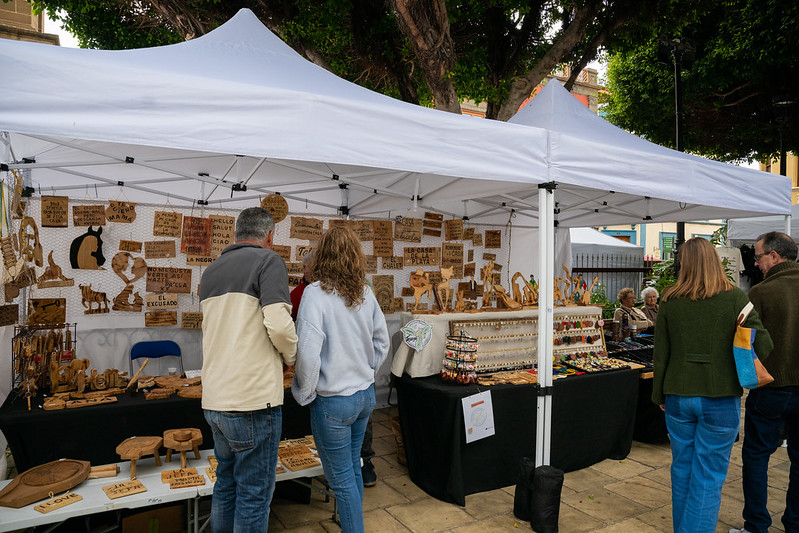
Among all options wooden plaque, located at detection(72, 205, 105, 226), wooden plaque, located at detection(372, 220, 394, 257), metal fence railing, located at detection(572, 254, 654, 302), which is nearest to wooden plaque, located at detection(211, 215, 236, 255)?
wooden plaque, located at detection(72, 205, 105, 226)

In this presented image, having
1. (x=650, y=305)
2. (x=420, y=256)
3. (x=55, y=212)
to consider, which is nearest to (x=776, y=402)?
(x=650, y=305)

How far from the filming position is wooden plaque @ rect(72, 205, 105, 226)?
14.0ft

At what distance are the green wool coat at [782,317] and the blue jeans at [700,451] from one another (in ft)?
1.26

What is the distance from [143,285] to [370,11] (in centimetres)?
481

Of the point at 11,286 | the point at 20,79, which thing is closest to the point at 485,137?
the point at 20,79

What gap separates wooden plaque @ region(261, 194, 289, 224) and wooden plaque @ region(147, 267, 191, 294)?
901 millimetres

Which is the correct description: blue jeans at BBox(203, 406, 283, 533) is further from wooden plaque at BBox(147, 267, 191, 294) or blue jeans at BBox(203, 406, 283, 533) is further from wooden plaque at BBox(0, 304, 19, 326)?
wooden plaque at BBox(147, 267, 191, 294)

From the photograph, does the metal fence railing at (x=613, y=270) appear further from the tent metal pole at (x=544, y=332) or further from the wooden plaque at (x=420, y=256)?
the tent metal pole at (x=544, y=332)

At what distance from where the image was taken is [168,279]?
15.3 feet

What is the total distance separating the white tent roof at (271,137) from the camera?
2037mm

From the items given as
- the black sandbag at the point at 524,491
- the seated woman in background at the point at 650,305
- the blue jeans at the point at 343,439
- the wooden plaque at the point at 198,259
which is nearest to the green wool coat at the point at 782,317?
the black sandbag at the point at 524,491

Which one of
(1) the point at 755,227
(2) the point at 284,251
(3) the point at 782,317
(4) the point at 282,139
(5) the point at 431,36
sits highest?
(5) the point at 431,36

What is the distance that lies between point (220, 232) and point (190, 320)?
0.84 metres

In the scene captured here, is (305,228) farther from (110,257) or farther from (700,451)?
(700,451)
